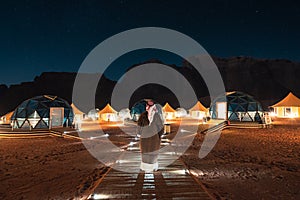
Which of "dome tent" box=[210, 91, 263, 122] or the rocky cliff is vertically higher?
the rocky cliff

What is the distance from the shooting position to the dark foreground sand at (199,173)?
4.54 metres

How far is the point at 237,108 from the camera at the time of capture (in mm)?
22391

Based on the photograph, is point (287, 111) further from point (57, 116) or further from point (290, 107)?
point (57, 116)

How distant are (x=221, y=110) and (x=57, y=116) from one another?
60.7 ft

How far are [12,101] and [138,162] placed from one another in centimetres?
8383

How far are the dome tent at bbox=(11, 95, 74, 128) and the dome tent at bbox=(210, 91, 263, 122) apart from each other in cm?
1731

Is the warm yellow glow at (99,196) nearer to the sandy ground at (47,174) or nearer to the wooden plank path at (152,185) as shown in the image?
the wooden plank path at (152,185)

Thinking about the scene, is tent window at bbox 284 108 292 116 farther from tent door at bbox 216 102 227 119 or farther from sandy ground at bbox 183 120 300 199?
sandy ground at bbox 183 120 300 199

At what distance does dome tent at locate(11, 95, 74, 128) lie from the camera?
670 inches

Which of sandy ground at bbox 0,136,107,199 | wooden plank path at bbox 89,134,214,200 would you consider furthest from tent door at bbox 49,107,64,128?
wooden plank path at bbox 89,134,214,200

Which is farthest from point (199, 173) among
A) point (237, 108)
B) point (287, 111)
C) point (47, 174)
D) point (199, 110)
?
point (287, 111)

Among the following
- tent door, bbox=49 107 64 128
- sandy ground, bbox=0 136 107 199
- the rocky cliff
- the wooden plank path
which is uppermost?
the rocky cliff

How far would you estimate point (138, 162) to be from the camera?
6676 millimetres

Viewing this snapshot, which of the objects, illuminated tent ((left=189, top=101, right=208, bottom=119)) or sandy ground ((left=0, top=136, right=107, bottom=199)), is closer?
sandy ground ((left=0, top=136, right=107, bottom=199))
